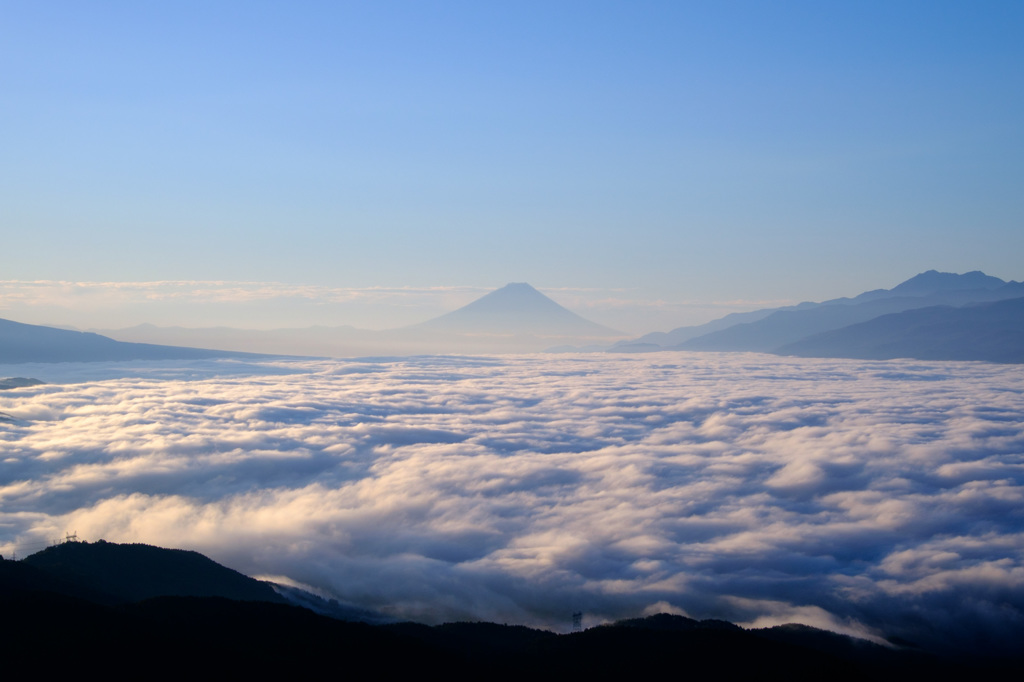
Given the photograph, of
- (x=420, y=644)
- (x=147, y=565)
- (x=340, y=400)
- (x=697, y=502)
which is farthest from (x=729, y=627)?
(x=340, y=400)

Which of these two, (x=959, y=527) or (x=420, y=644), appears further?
(x=959, y=527)

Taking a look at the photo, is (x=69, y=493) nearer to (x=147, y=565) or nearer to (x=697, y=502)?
(x=147, y=565)

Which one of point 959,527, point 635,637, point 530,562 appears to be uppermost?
point 959,527

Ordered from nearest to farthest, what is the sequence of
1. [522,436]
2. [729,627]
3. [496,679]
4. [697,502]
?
[496,679], [729,627], [697,502], [522,436]

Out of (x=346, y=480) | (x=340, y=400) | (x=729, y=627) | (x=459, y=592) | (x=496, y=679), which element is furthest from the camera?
(x=340, y=400)

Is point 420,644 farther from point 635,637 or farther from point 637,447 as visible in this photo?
point 637,447

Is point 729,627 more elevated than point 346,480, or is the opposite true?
point 346,480
